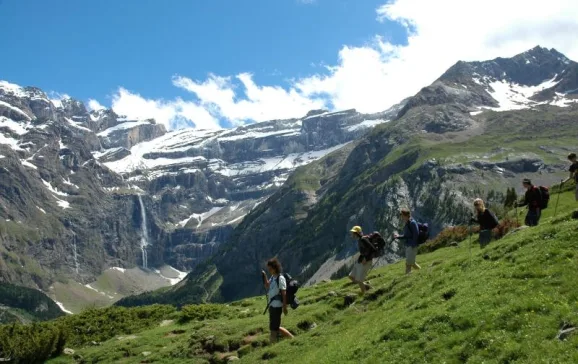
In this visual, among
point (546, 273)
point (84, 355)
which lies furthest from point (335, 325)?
point (84, 355)

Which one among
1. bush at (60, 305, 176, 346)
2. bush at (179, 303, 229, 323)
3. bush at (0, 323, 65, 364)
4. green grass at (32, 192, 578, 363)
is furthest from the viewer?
bush at (60, 305, 176, 346)

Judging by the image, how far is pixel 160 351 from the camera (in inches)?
1411

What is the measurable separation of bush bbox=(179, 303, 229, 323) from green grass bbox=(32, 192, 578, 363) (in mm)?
6920

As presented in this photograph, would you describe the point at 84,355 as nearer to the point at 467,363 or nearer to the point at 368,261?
the point at 368,261

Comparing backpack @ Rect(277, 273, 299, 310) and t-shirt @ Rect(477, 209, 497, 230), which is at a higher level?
t-shirt @ Rect(477, 209, 497, 230)

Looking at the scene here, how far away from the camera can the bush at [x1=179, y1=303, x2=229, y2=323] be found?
148 feet

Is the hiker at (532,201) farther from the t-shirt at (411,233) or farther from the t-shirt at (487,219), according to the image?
the t-shirt at (411,233)

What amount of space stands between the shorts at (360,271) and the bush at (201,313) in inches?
639

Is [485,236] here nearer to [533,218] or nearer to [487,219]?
[487,219]

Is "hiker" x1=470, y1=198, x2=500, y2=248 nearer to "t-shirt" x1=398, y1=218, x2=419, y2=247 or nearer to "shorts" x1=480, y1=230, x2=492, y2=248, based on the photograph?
"shorts" x1=480, y1=230, x2=492, y2=248

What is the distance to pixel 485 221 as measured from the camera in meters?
33.1

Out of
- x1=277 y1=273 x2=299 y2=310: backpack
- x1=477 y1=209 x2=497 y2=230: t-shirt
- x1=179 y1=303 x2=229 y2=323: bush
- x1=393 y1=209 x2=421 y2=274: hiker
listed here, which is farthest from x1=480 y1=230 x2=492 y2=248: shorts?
x1=179 y1=303 x2=229 y2=323: bush

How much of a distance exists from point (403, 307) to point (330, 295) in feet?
43.4

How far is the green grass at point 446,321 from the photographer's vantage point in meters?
16.9
